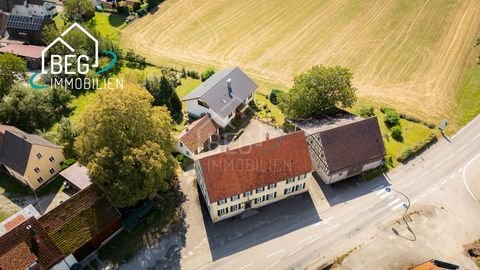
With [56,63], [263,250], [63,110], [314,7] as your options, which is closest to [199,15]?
[314,7]

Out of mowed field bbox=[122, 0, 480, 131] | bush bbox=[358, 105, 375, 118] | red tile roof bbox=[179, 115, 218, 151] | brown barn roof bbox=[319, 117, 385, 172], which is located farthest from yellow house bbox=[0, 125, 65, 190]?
bush bbox=[358, 105, 375, 118]

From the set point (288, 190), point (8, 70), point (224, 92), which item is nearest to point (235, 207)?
point (288, 190)

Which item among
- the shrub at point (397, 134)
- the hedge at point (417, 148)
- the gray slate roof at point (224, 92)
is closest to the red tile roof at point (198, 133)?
the gray slate roof at point (224, 92)

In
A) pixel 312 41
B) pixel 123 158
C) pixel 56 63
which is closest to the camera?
pixel 123 158

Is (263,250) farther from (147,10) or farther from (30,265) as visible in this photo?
(147,10)

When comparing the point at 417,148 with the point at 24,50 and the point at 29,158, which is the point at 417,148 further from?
the point at 24,50
